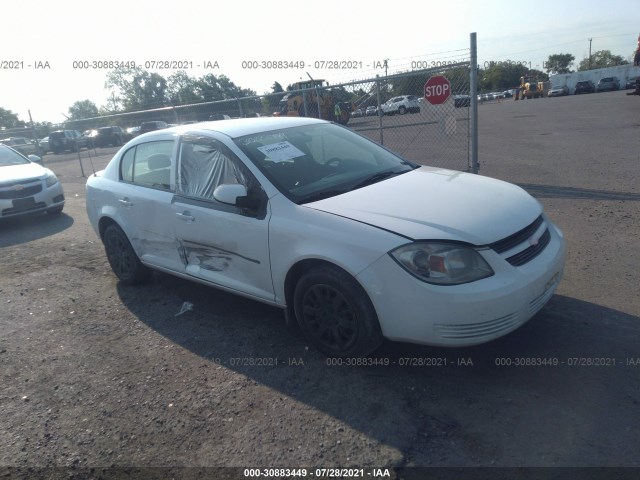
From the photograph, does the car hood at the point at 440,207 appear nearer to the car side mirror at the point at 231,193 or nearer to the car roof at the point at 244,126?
the car side mirror at the point at 231,193

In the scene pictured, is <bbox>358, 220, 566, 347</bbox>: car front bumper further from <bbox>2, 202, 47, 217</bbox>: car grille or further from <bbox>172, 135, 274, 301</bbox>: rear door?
<bbox>2, 202, 47, 217</bbox>: car grille

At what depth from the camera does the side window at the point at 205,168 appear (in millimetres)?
4223

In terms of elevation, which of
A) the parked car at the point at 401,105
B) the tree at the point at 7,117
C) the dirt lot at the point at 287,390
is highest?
the tree at the point at 7,117

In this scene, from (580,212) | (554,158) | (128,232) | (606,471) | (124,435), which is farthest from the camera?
(554,158)

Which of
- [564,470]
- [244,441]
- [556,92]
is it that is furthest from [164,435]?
[556,92]

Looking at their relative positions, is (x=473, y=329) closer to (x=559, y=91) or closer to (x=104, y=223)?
(x=104, y=223)

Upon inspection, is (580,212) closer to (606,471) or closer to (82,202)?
(606,471)

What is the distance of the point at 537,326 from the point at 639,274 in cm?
146

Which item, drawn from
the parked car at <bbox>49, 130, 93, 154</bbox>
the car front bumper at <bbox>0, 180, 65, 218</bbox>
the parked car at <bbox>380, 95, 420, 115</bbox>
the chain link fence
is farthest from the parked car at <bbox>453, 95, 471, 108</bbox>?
the parked car at <bbox>49, 130, 93, 154</bbox>

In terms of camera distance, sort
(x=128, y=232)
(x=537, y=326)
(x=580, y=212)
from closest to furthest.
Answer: (x=537, y=326) → (x=128, y=232) → (x=580, y=212)

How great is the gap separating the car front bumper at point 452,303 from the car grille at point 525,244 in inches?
2.1

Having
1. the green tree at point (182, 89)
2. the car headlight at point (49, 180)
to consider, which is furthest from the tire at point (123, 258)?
the green tree at point (182, 89)

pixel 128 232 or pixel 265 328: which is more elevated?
pixel 128 232

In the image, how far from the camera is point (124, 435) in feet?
10.5
